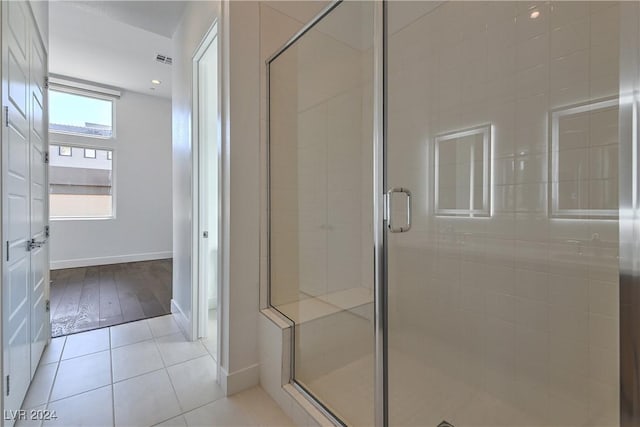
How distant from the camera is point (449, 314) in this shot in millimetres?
1929

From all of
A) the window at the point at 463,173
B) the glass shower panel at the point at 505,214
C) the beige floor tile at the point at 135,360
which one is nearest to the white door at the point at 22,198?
the beige floor tile at the point at 135,360

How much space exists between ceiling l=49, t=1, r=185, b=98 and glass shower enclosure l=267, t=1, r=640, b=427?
6.00 feet

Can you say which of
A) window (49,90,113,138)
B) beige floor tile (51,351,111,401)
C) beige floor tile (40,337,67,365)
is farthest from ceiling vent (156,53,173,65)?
beige floor tile (51,351,111,401)

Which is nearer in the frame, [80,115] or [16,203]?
[16,203]

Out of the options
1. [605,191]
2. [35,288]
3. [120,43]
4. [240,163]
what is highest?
[120,43]

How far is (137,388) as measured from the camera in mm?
1735

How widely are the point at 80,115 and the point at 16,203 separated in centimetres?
445

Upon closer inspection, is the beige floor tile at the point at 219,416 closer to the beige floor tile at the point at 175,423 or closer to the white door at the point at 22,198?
the beige floor tile at the point at 175,423

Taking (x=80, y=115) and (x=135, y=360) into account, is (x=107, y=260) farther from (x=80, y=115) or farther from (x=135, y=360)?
(x=135, y=360)

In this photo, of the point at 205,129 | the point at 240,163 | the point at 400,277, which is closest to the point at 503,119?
the point at 400,277

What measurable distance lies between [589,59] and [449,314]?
1.58m

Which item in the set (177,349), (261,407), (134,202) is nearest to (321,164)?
(261,407)

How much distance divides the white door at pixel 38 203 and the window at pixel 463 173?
2615mm

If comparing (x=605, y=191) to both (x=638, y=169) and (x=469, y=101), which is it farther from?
(x=469, y=101)
